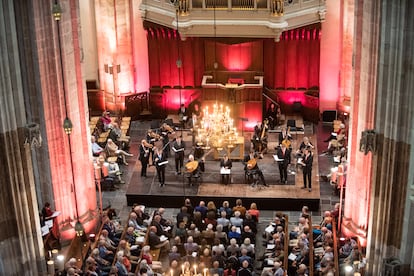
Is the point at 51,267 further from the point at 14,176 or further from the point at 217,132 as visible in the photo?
the point at 217,132

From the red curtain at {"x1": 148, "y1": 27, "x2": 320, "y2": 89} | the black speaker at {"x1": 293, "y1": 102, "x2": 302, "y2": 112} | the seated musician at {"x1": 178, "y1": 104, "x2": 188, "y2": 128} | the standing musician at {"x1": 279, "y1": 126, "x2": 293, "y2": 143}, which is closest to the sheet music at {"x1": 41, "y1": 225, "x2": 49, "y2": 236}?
the standing musician at {"x1": 279, "y1": 126, "x2": 293, "y2": 143}

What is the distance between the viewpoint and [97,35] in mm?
31203

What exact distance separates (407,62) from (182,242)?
28.7 ft

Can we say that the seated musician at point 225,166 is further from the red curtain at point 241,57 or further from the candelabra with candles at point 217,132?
the red curtain at point 241,57

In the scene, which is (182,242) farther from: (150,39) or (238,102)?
(150,39)

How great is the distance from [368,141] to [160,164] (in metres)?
8.45

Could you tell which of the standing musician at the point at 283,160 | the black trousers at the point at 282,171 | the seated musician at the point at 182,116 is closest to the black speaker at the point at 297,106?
the seated musician at the point at 182,116

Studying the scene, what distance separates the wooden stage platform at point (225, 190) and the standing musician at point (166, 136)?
2.34 ft

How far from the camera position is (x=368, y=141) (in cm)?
1978

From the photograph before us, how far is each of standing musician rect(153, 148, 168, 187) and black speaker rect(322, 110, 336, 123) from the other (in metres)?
7.80

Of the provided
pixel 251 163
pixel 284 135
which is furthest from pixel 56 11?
pixel 284 135

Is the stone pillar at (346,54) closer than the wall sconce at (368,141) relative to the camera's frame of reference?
No

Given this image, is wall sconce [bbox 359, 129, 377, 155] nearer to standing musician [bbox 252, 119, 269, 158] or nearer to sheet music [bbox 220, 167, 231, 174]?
sheet music [bbox 220, 167, 231, 174]

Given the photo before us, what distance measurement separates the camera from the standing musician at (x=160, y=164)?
1040 inches
